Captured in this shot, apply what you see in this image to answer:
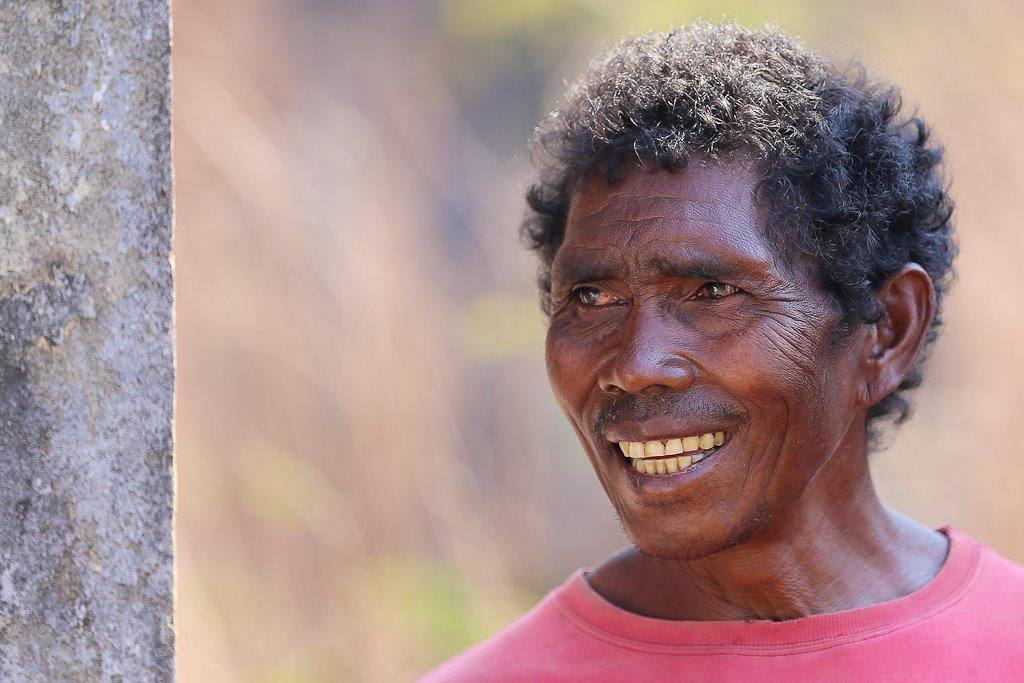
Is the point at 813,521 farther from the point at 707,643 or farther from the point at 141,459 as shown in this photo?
the point at 141,459

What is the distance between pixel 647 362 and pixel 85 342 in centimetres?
81

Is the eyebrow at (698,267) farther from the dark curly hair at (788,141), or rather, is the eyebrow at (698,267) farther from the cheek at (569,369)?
the cheek at (569,369)

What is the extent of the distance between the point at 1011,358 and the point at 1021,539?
28.7 inches

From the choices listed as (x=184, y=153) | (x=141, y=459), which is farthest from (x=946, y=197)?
(x=184, y=153)

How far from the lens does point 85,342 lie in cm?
153

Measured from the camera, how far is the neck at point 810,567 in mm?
2074

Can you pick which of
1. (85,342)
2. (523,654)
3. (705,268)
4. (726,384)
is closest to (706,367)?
(726,384)

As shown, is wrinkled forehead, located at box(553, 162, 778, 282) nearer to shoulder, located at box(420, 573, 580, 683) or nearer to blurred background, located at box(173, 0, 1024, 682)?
shoulder, located at box(420, 573, 580, 683)

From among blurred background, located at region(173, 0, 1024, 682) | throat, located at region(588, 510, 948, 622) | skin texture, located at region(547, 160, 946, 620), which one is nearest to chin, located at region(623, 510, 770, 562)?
skin texture, located at region(547, 160, 946, 620)

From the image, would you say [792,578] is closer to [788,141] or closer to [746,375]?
[746,375]

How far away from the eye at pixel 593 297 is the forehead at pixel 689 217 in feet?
0.22

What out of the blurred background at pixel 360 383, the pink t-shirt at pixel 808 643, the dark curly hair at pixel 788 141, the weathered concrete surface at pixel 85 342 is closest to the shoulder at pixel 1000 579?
the pink t-shirt at pixel 808 643

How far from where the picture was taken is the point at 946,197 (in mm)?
2332

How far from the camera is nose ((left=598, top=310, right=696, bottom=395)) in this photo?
1.89 meters
